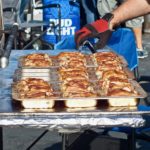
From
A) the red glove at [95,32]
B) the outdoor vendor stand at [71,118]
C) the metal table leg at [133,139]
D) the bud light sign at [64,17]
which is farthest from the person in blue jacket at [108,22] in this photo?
the bud light sign at [64,17]

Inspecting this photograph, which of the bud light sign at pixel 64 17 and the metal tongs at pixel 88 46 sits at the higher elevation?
the bud light sign at pixel 64 17

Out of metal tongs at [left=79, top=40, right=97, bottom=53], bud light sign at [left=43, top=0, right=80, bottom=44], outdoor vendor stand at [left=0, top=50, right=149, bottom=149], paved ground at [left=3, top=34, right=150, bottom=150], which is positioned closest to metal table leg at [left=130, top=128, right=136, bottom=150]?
metal tongs at [left=79, top=40, right=97, bottom=53]

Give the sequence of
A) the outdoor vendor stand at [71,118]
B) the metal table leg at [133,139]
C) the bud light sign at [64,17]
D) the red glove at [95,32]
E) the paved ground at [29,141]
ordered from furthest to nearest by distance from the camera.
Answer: the bud light sign at [64,17] < the paved ground at [29,141] < the red glove at [95,32] < the metal table leg at [133,139] < the outdoor vendor stand at [71,118]

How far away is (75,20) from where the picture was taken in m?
8.23

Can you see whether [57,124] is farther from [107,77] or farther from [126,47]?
[126,47]

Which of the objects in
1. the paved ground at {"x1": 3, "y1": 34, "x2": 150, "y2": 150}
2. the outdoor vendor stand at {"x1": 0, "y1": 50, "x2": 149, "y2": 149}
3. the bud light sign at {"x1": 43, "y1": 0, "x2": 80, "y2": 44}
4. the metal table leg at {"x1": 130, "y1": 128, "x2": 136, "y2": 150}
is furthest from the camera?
the bud light sign at {"x1": 43, "y1": 0, "x2": 80, "y2": 44}

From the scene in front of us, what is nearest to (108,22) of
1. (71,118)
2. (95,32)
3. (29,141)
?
(95,32)

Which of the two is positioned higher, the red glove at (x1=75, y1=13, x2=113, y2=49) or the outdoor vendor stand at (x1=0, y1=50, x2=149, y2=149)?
the red glove at (x1=75, y1=13, x2=113, y2=49)

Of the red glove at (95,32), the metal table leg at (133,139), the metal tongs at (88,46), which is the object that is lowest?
the metal table leg at (133,139)

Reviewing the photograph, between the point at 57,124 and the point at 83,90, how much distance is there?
26 cm

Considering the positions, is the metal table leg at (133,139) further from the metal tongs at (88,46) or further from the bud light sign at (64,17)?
the bud light sign at (64,17)

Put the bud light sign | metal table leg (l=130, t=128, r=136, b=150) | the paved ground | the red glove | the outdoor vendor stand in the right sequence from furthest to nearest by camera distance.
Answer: the bud light sign < the paved ground < the red glove < metal table leg (l=130, t=128, r=136, b=150) < the outdoor vendor stand

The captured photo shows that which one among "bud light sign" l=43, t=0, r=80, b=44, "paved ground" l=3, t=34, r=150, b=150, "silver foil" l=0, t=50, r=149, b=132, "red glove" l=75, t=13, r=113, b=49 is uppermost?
"bud light sign" l=43, t=0, r=80, b=44

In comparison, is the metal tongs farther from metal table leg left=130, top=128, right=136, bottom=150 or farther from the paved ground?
the paved ground
